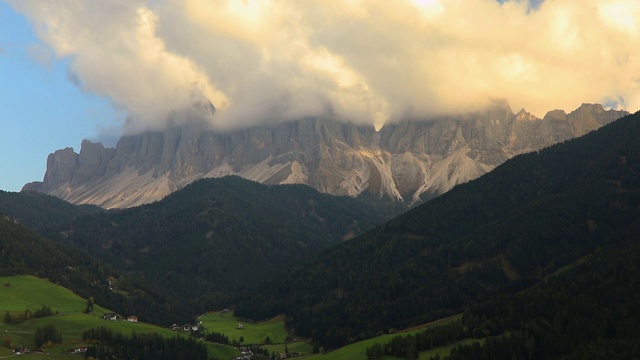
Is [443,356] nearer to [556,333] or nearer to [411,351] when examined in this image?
[411,351]

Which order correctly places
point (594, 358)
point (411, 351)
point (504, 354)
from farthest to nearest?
point (411, 351) → point (504, 354) → point (594, 358)

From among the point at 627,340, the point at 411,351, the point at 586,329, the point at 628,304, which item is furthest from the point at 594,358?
the point at 411,351

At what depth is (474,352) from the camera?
188 meters

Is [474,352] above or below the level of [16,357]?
below

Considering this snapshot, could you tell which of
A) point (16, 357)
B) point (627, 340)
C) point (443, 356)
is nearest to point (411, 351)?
point (443, 356)

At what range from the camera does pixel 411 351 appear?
199m

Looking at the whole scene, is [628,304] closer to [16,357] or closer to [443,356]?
[443,356]

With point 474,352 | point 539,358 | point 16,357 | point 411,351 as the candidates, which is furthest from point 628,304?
point 16,357

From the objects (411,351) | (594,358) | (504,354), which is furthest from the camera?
(411,351)

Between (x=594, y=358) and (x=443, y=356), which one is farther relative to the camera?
(x=443, y=356)

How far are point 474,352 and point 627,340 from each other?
40.3 metres

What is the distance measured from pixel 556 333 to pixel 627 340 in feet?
72.3

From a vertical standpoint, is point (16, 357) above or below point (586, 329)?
above

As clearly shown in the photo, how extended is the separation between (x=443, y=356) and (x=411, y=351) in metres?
10.0
